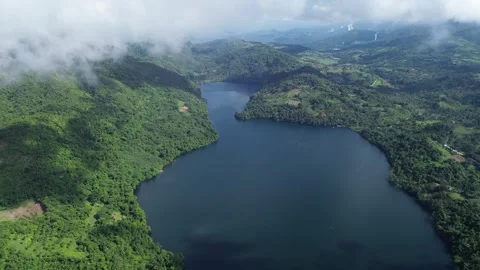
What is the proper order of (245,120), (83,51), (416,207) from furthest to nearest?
(83,51)
(245,120)
(416,207)

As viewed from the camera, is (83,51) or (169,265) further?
(83,51)

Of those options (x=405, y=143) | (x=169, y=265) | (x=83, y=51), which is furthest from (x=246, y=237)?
(x=83, y=51)

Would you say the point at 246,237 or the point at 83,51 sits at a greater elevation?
the point at 83,51

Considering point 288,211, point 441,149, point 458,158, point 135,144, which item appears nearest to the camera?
point 288,211

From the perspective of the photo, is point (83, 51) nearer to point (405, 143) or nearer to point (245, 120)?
point (245, 120)

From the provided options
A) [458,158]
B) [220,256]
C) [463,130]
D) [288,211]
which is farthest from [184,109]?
[463,130]

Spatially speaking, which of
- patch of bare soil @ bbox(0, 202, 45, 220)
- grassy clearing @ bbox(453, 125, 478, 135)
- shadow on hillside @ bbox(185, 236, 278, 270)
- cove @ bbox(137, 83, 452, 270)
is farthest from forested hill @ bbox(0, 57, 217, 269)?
grassy clearing @ bbox(453, 125, 478, 135)

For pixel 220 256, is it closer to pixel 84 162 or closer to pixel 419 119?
pixel 84 162
